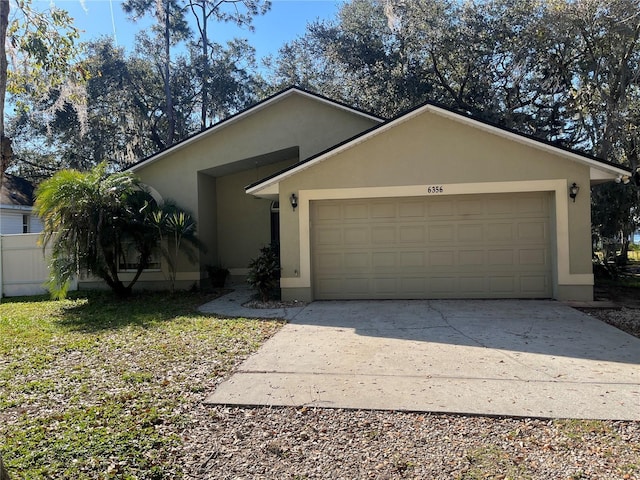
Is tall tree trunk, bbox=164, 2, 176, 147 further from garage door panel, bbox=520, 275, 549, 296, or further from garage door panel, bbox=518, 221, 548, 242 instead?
garage door panel, bbox=520, 275, 549, 296

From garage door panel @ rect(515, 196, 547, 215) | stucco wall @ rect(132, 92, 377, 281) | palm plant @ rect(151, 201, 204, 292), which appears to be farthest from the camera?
stucco wall @ rect(132, 92, 377, 281)

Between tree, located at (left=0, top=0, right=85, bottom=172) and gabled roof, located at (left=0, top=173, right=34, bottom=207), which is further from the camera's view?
gabled roof, located at (left=0, top=173, right=34, bottom=207)

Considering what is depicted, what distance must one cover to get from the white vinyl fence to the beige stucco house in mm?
7468

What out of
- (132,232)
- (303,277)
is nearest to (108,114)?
(132,232)

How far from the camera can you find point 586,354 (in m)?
5.52

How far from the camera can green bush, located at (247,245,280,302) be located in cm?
1023

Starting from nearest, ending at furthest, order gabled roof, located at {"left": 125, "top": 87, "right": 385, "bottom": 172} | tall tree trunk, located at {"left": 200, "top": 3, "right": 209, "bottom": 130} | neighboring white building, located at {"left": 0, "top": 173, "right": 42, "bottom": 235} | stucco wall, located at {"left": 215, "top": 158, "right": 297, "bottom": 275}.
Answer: gabled roof, located at {"left": 125, "top": 87, "right": 385, "bottom": 172} → stucco wall, located at {"left": 215, "top": 158, "right": 297, "bottom": 275} → neighboring white building, located at {"left": 0, "top": 173, "right": 42, "bottom": 235} → tall tree trunk, located at {"left": 200, "top": 3, "right": 209, "bottom": 130}

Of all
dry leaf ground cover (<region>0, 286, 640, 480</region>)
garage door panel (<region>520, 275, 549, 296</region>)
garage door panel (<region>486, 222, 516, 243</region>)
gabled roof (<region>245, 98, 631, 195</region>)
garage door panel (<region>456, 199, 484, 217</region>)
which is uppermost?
gabled roof (<region>245, 98, 631, 195</region>)

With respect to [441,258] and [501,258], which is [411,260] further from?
[501,258]

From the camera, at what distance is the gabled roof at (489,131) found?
891 cm

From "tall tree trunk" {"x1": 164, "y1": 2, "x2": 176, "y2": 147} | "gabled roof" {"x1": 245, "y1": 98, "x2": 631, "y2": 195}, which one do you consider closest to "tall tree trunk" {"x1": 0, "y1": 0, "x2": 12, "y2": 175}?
"gabled roof" {"x1": 245, "y1": 98, "x2": 631, "y2": 195}

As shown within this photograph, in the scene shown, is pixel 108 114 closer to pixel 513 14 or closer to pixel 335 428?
pixel 513 14

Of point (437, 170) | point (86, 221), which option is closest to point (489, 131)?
point (437, 170)

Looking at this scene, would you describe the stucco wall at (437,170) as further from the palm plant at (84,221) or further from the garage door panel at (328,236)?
the palm plant at (84,221)
